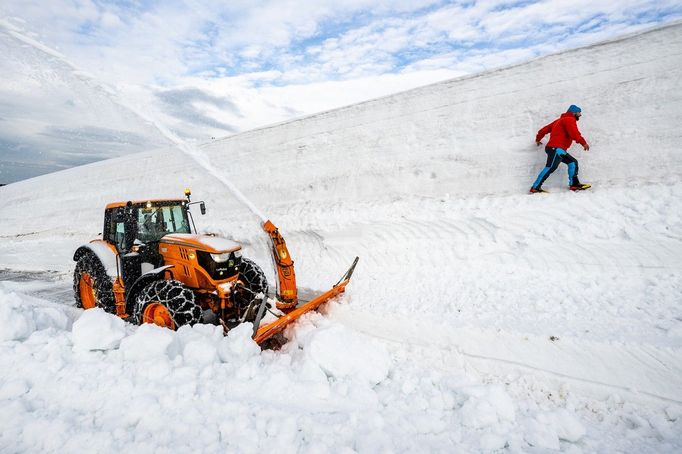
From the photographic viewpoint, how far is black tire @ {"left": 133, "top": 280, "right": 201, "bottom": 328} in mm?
3637

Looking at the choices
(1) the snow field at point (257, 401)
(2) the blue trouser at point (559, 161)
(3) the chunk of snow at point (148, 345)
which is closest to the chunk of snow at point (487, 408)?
(1) the snow field at point (257, 401)

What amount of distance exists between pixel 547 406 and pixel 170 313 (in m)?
3.76

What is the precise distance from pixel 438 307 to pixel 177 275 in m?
3.64

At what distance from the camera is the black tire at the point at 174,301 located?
11.9 ft

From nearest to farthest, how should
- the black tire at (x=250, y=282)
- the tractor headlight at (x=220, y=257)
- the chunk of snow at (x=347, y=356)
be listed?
the chunk of snow at (x=347, y=356), the tractor headlight at (x=220, y=257), the black tire at (x=250, y=282)

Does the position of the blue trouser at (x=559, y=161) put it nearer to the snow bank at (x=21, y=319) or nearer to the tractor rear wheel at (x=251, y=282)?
the tractor rear wheel at (x=251, y=282)

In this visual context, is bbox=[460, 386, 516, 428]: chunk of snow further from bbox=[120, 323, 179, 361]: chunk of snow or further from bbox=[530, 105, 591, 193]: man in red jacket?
bbox=[530, 105, 591, 193]: man in red jacket

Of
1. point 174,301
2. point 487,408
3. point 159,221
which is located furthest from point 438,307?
point 159,221

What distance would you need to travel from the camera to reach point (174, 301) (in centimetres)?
368

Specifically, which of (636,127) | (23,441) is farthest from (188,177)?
(636,127)

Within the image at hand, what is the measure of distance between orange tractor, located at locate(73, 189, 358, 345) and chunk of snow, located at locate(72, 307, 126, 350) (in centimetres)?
72

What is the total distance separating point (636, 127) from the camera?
5977 mm

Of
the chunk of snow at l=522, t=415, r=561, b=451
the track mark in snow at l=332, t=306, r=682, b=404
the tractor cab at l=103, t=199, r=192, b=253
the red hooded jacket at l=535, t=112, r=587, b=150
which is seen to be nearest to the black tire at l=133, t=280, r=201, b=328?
the tractor cab at l=103, t=199, r=192, b=253

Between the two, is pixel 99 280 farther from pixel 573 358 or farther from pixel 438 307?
pixel 573 358
